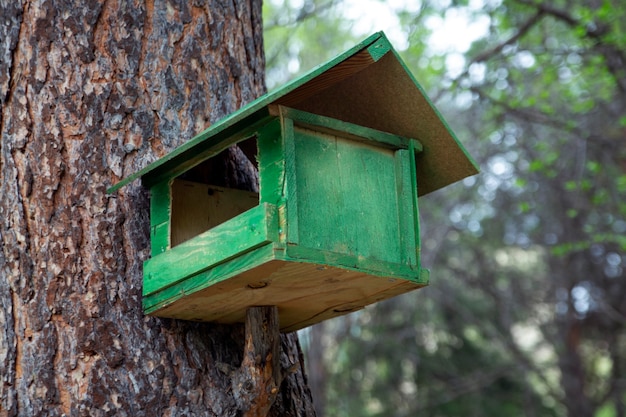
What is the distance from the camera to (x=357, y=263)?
2004mm

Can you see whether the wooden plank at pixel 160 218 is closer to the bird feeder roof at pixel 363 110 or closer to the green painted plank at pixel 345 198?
the bird feeder roof at pixel 363 110

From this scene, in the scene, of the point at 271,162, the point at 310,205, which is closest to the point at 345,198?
the point at 310,205

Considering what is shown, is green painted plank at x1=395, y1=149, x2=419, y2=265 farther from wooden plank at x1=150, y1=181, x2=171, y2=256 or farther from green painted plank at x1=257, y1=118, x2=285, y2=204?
wooden plank at x1=150, y1=181, x2=171, y2=256

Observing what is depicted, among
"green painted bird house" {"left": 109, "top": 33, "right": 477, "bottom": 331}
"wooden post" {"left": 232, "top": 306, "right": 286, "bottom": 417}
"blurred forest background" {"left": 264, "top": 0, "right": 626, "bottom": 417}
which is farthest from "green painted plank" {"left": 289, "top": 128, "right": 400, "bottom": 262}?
"blurred forest background" {"left": 264, "top": 0, "right": 626, "bottom": 417}

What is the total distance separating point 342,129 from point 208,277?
0.54 m

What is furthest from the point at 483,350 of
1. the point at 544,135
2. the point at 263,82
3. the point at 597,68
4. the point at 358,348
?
the point at 263,82

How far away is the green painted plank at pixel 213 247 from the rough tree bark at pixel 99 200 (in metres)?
0.12

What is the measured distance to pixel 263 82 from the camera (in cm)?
300

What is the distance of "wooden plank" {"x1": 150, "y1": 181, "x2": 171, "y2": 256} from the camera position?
2.26 meters

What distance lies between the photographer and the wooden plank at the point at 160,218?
2.26 meters

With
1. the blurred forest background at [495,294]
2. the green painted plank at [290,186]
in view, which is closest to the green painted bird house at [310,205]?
the green painted plank at [290,186]

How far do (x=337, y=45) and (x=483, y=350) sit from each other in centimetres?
413

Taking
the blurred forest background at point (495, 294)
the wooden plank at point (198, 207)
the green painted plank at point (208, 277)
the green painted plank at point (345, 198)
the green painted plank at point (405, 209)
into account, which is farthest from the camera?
the blurred forest background at point (495, 294)

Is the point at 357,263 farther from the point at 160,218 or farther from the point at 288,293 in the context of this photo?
the point at 160,218
